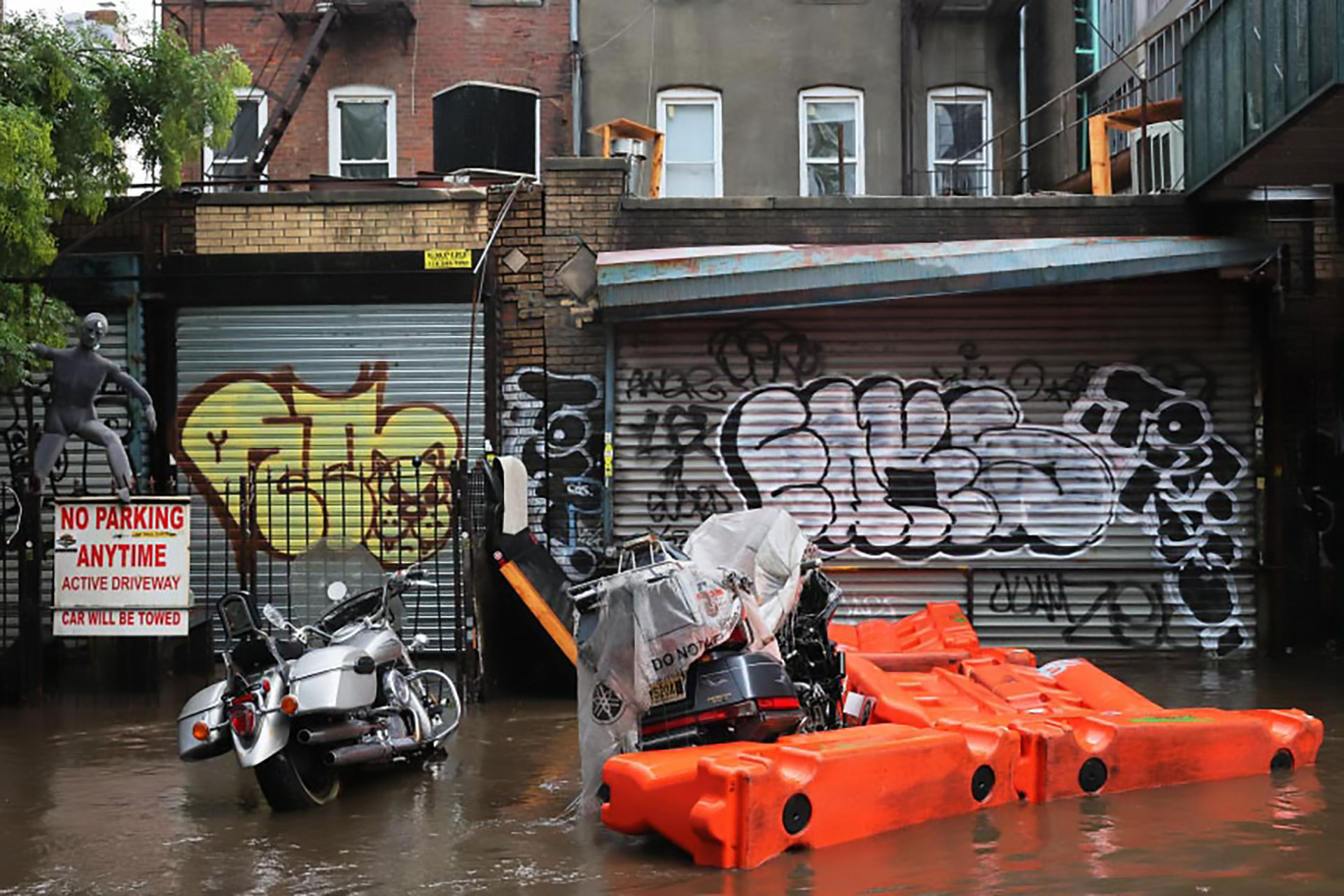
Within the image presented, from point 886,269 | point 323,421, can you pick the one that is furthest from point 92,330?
point 886,269

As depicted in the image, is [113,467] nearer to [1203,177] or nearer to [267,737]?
[267,737]

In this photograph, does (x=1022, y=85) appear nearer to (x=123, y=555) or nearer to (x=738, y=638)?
(x=123, y=555)

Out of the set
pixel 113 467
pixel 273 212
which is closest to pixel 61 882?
pixel 113 467

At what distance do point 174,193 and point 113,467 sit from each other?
3.16m

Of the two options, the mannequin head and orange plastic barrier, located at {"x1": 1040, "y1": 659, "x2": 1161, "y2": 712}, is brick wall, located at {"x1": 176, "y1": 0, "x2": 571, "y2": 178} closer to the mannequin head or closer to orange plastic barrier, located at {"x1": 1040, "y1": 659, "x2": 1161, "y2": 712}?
the mannequin head

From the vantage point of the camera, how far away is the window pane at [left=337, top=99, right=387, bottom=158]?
73.7ft

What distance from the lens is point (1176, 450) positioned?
14516 mm

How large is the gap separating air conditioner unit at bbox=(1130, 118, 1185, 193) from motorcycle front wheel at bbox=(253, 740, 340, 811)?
10.7 metres

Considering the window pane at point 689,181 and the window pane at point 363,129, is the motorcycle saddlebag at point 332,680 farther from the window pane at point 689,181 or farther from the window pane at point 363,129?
the window pane at point 363,129

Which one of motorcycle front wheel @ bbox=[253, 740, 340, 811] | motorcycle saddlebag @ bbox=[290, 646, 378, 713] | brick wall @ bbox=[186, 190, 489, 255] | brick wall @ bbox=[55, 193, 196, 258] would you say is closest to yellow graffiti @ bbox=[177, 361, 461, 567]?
brick wall @ bbox=[186, 190, 489, 255]

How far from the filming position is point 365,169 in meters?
22.4

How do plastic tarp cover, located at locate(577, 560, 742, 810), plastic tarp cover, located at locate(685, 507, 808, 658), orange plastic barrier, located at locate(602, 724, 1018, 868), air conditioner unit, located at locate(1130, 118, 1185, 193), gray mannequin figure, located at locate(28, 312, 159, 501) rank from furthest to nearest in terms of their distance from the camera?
air conditioner unit, located at locate(1130, 118, 1185, 193) → gray mannequin figure, located at locate(28, 312, 159, 501) → plastic tarp cover, located at locate(685, 507, 808, 658) → plastic tarp cover, located at locate(577, 560, 742, 810) → orange plastic barrier, located at locate(602, 724, 1018, 868)

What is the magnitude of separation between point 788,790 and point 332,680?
2.63 m

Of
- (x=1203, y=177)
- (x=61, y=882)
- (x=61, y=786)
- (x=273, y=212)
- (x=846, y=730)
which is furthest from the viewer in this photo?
(x=273, y=212)
